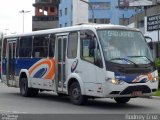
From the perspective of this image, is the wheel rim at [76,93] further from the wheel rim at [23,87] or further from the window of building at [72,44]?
the wheel rim at [23,87]

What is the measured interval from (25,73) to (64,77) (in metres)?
3.94

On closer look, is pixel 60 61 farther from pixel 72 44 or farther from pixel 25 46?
pixel 25 46

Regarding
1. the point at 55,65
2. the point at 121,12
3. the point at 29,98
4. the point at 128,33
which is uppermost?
the point at 121,12

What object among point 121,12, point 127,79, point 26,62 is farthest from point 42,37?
point 121,12

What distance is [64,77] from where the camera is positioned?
18406mm

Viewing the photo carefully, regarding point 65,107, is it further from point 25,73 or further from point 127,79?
point 25,73

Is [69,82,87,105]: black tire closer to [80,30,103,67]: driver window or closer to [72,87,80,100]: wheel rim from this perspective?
[72,87,80,100]: wheel rim

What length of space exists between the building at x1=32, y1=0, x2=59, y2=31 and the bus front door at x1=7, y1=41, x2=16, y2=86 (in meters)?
91.0

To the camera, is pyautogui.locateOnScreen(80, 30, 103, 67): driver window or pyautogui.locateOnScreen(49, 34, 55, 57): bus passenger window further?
pyautogui.locateOnScreen(49, 34, 55, 57): bus passenger window

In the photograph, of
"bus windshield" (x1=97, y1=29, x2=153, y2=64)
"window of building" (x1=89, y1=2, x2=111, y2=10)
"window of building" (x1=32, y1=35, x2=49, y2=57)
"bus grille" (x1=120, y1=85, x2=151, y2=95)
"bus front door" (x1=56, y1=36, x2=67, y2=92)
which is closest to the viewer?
"bus grille" (x1=120, y1=85, x2=151, y2=95)

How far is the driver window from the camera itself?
1642 centimetres

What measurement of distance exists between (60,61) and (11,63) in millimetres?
5340

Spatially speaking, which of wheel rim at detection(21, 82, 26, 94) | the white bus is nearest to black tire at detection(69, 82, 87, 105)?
the white bus

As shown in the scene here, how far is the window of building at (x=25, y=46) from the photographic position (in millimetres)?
21766
